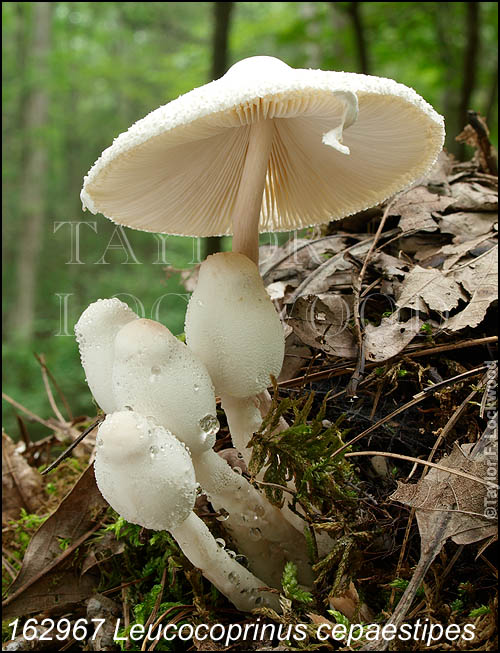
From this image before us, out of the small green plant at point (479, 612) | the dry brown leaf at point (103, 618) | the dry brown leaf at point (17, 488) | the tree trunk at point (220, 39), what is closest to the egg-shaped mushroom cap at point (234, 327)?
the small green plant at point (479, 612)

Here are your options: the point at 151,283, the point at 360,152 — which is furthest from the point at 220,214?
the point at 151,283

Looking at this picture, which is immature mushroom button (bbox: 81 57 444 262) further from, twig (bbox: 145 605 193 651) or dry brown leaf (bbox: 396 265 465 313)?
twig (bbox: 145 605 193 651)

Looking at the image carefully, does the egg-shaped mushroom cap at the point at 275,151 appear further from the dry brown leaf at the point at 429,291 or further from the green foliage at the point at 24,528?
the green foliage at the point at 24,528

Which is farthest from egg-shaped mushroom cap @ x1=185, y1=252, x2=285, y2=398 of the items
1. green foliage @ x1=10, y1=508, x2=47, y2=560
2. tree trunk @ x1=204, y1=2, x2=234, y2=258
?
tree trunk @ x1=204, y1=2, x2=234, y2=258

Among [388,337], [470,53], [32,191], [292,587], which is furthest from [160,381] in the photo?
[32,191]

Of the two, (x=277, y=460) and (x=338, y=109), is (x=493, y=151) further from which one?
(x=277, y=460)
